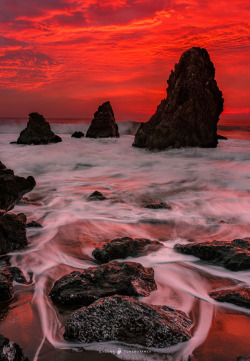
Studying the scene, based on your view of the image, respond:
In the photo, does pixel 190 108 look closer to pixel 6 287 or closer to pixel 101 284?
pixel 101 284

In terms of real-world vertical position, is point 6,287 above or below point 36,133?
below

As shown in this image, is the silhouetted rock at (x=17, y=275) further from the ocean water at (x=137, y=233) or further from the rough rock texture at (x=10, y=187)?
the rough rock texture at (x=10, y=187)

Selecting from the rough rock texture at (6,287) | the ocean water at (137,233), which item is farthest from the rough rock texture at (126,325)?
the rough rock texture at (6,287)

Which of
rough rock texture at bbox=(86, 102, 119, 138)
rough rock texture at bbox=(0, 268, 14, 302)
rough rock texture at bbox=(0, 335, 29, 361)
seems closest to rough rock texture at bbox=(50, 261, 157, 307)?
rough rock texture at bbox=(0, 268, 14, 302)

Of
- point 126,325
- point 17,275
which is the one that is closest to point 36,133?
point 17,275

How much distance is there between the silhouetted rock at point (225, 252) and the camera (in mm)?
3836

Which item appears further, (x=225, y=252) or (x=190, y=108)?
(x=190, y=108)

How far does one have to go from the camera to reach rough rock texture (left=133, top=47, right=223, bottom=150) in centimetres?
1783

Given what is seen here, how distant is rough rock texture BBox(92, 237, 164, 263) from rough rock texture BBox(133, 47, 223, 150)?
14061 millimetres

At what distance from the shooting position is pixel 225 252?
408 centimetres

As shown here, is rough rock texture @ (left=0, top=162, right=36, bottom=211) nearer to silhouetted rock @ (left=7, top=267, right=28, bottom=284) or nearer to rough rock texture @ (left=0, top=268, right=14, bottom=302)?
silhouetted rock @ (left=7, top=267, right=28, bottom=284)

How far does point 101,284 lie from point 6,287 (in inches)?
35.8

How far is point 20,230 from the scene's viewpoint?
14.9 ft

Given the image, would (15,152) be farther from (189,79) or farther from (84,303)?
(84,303)
